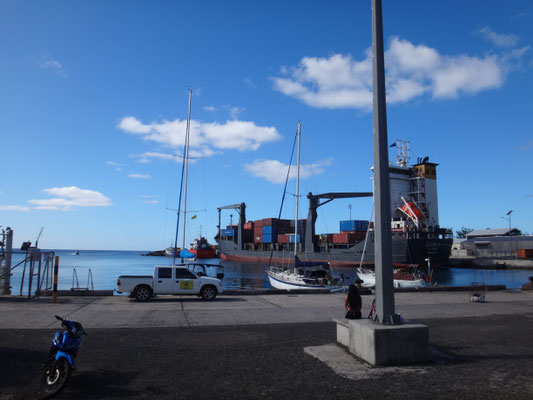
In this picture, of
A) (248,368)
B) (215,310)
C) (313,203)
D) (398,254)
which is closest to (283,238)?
(313,203)

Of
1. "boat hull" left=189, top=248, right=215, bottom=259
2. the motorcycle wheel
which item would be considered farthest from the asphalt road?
"boat hull" left=189, top=248, right=215, bottom=259

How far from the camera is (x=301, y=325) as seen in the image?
36.5ft

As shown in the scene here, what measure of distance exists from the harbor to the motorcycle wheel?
175 mm

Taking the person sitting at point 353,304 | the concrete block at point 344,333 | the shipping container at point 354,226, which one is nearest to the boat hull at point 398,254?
the shipping container at point 354,226

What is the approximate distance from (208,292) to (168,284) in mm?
1769

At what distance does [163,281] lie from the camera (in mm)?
16984

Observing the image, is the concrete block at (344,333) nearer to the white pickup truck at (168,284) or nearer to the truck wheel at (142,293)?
the white pickup truck at (168,284)

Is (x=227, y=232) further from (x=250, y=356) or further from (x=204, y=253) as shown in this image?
(x=250, y=356)

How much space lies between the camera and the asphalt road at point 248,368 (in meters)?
5.52

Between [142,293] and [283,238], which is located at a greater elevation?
[283,238]

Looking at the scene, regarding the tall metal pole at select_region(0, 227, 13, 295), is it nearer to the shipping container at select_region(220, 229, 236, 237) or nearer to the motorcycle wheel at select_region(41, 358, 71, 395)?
the motorcycle wheel at select_region(41, 358, 71, 395)

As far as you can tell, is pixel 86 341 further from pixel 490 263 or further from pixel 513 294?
pixel 490 263

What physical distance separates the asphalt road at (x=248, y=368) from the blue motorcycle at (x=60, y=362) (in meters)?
0.17

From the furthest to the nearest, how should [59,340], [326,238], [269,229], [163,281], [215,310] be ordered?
1. [269,229]
2. [326,238]
3. [163,281]
4. [215,310]
5. [59,340]
